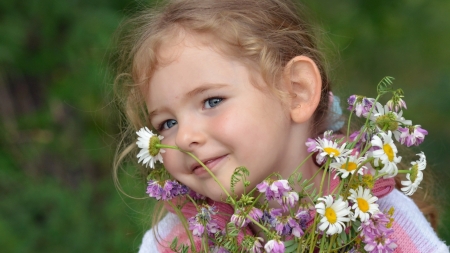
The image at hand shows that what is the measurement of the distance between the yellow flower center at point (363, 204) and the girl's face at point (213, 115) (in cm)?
34

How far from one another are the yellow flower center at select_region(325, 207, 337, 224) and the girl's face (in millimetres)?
321

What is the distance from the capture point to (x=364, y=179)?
151 cm

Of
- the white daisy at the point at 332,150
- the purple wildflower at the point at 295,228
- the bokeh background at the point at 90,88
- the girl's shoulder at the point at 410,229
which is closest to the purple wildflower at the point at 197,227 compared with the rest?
the purple wildflower at the point at 295,228

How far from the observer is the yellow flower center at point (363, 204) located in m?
1.49

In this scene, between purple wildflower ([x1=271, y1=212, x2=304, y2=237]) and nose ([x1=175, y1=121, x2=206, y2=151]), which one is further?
nose ([x1=175, y1=121, x2=206, y2=151])

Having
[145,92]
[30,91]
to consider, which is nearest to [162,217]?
[145,92]

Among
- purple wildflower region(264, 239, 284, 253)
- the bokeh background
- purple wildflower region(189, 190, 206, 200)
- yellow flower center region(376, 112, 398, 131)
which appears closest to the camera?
purple wildflower region(264, 239, 284, 253)

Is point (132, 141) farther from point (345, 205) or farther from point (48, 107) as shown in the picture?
point (48, 107)

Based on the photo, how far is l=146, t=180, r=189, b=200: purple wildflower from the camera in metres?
1.72

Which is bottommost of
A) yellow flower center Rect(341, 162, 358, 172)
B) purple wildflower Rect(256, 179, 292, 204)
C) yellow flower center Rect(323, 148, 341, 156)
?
purple wildflower Rect(256, 179, 292, 204)

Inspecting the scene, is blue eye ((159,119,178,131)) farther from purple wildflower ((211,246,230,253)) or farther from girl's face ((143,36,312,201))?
purple wildflower ((211,246,230,253))

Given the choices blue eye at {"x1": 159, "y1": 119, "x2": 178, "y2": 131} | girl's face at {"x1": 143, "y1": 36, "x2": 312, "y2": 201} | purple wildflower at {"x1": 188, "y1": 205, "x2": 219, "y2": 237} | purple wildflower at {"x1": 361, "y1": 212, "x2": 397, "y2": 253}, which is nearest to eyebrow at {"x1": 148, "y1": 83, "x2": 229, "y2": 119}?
girl's face at {"x1": 143, "y1": 36, "x2": 312, "y2": 201}

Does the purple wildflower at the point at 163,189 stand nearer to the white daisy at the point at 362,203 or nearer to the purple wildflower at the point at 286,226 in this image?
the purple wildflower at the point at 286,226

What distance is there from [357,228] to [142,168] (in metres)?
0.92
